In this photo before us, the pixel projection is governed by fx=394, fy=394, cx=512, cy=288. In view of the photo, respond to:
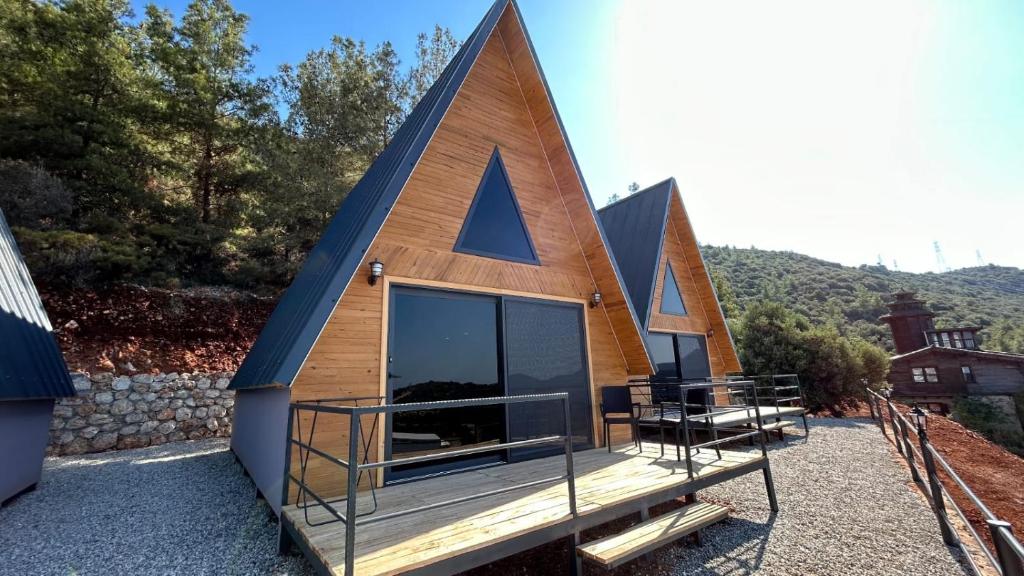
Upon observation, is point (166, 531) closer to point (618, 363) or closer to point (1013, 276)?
point (618, 363)

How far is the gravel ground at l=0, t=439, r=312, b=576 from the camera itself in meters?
3.50

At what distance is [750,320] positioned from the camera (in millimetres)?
15539

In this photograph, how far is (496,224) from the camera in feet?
19.0

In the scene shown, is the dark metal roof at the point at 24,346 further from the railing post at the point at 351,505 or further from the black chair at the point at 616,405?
the black chair at the point at 616,405

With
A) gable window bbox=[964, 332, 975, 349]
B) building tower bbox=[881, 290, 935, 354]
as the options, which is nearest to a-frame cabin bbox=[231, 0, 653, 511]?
building tower bbox=[881, 290, 935, 354]

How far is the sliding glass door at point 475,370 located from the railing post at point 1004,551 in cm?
397

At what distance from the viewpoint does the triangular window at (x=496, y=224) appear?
550cm

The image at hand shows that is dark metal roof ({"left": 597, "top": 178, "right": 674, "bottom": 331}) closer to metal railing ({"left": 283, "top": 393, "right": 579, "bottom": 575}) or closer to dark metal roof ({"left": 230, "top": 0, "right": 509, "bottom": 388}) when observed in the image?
dark metal roof ({"left": 230, "top": 0, "right": 509, "bottom": 388})

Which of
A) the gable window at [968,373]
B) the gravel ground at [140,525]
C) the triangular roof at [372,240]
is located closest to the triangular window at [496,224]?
the triangular roof at [372,240]

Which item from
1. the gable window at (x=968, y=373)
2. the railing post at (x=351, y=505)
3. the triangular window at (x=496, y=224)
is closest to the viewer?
the railing post at (x=351, y=505)

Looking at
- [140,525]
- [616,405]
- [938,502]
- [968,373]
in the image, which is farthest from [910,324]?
[140,525]

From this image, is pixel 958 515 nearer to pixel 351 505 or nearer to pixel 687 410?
pixel 687 410

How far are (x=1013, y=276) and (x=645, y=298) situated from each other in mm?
99930

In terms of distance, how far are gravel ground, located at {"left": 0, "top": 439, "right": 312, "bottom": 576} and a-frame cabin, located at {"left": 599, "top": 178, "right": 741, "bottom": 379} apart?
7914 millimetres
